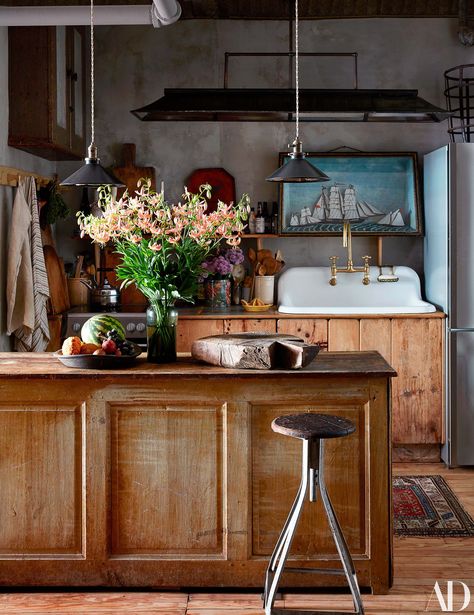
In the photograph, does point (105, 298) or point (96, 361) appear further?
point (105, 298)

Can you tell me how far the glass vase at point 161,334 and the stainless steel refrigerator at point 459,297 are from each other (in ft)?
7.97

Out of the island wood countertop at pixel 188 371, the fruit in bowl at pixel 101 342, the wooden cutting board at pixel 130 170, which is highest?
the wooden cutting board at pixel 130 170

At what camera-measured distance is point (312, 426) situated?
3156 mm

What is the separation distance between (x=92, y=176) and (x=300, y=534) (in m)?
1.81

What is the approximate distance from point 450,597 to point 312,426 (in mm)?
1047

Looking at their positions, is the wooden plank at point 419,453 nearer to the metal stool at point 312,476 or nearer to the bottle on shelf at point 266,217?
the bottle on shelf at point 266,217

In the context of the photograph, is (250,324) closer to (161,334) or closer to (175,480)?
(161,334)

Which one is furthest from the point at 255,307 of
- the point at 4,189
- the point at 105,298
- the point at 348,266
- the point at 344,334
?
the point at 4,189

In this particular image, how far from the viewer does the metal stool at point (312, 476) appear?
123 inches

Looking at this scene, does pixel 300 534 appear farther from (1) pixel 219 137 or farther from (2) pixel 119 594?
(1) pixel 219 137

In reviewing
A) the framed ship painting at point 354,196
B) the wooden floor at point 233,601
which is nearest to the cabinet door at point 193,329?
the framed ship painting at point 354,196

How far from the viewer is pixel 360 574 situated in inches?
141

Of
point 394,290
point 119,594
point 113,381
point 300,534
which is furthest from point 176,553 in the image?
point 394,290

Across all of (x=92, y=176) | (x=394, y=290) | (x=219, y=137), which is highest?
(x=219, y=137)
